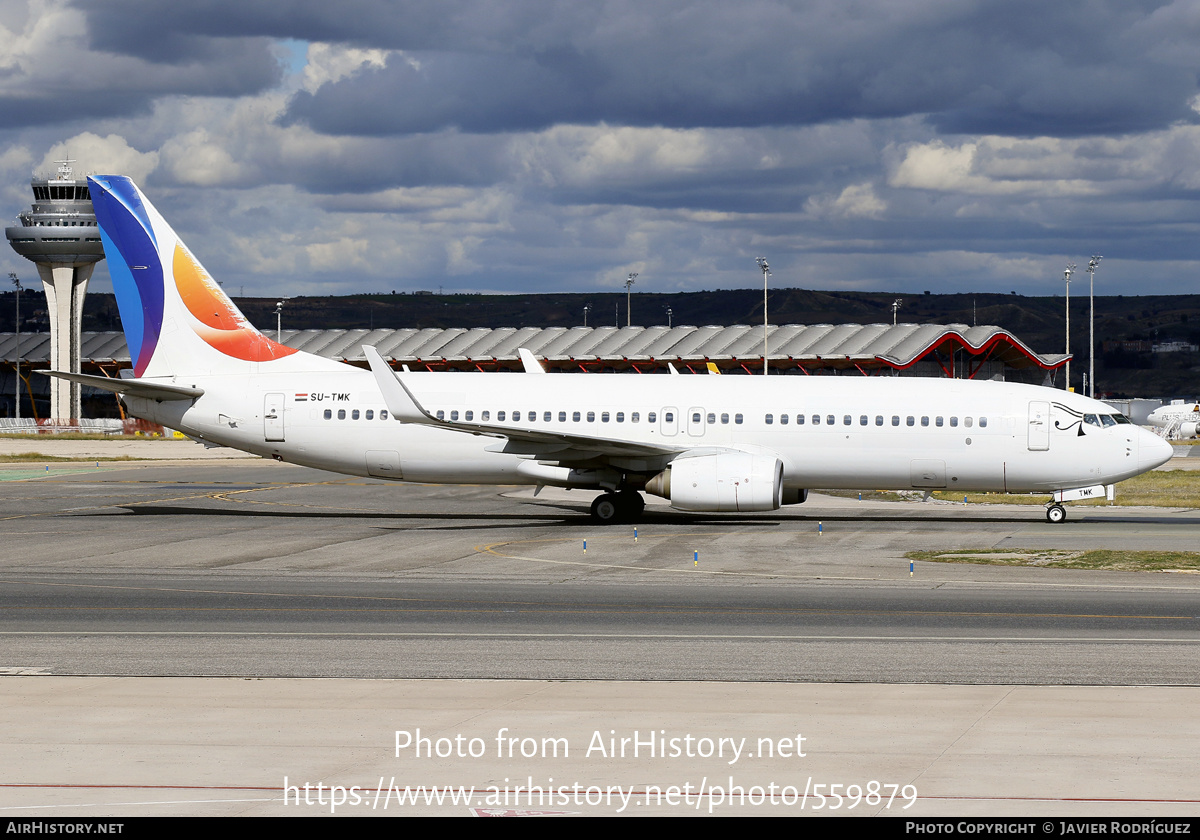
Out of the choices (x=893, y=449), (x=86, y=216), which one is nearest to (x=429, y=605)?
(x=893, y=449)

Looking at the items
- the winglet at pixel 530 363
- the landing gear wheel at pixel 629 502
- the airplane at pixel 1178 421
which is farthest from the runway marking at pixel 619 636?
the airplane at pixel 1178 421

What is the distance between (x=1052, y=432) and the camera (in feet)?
111

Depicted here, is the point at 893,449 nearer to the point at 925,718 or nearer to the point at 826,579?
the point at 826,579

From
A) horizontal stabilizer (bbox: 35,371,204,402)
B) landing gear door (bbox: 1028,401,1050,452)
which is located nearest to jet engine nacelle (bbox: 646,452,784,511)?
landing gear door (bbox: 1028,401,1050,452)

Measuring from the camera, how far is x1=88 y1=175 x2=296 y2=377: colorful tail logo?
37.1 meters

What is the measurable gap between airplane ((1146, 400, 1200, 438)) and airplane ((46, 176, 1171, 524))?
2872 inches

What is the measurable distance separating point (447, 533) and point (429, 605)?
12.0 m

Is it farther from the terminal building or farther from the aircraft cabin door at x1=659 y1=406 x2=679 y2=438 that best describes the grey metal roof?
the aircraft cabin door at x1=659 y1=406 x2=679 y2=438

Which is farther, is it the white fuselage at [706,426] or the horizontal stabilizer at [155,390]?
the horizontal stabilizer at [155,390]

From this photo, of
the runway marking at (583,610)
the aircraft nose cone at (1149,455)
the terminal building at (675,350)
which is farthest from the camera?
the terminal building at (675,350)

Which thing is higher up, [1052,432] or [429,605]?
[1052,432]

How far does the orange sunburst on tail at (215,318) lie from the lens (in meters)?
36.9

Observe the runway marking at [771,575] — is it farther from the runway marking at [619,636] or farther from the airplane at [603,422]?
the runway marking at [619,636]

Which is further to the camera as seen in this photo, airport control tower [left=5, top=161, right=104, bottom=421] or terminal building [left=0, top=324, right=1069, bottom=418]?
airport control tower [left=5, top=161, right=104, bottom=421]
